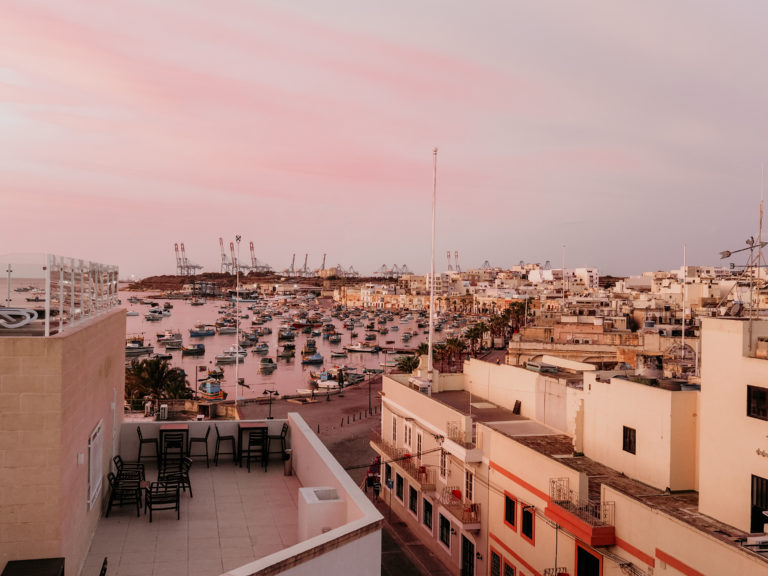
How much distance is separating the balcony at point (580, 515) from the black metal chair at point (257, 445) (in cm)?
529

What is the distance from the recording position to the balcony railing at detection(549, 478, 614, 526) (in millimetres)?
10227

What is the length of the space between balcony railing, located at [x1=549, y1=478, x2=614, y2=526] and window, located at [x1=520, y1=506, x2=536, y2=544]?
52.4 inches

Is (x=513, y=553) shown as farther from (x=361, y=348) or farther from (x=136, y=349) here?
(x=361, y=348)

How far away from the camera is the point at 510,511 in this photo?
13500 mm

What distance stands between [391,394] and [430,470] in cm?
392

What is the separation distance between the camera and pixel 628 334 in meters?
35.2

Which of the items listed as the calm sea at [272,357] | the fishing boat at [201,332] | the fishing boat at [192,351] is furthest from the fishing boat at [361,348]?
the fishing boat at [201,332]

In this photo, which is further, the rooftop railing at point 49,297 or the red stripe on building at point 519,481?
the red stripe on building at point 519,481

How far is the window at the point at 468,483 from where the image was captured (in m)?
15.3

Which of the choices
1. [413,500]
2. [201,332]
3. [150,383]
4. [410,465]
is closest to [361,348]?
[201,332]

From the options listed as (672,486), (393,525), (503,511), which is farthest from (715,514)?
(393,525)

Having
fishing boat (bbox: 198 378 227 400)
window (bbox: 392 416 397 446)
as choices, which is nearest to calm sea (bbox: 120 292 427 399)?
fishing boat (bbox: 198 378 227 400)

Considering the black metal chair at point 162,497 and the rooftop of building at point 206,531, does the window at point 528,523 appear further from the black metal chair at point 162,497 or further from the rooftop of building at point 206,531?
the black metal chair at point 162,497

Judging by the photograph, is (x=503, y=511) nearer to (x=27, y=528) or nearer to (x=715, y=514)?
(x=715, y=514)
